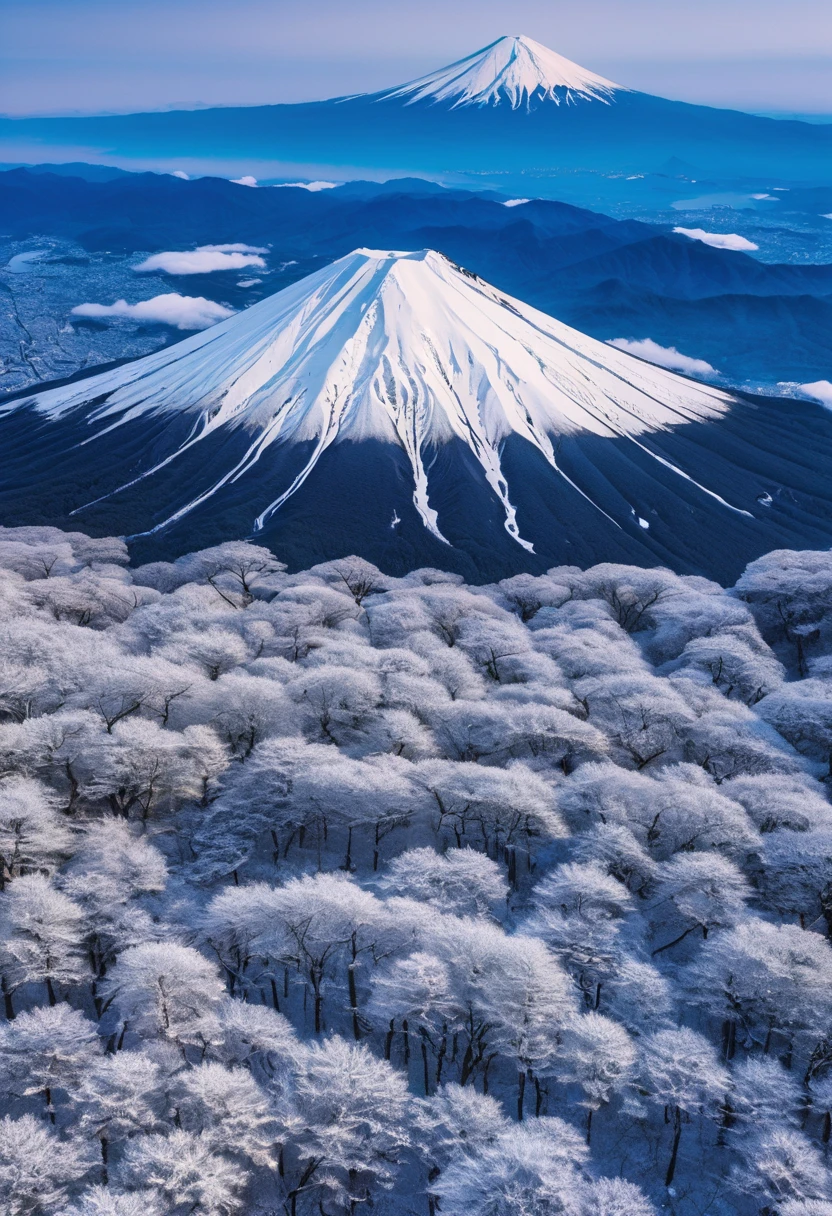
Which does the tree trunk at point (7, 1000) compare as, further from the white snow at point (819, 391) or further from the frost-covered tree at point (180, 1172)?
the white snow at point (819, 391)

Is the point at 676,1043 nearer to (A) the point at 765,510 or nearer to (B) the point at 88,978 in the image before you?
(B) the point at 88,978

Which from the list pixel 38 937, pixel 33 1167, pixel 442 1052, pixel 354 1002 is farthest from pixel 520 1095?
pixel 38 937

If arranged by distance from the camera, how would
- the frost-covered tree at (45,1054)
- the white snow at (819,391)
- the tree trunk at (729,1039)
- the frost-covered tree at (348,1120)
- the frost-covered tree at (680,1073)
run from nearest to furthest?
the frost-covered tree at (348,1120) < the frost-covered tree at (680,1073) < the frost-covered tree at (45,1054) < the tree trunk at (729,1039) < the white snow at (819,391)

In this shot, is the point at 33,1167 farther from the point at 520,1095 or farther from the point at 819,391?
the point at 819,391

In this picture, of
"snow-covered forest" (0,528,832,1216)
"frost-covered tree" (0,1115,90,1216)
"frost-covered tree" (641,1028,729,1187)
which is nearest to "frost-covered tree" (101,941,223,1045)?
"snow-covered forest" (0,528,832,1216)

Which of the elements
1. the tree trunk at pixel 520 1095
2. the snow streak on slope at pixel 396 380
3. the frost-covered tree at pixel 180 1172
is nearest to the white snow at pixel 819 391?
the snow streak on slope at pixel 396 380

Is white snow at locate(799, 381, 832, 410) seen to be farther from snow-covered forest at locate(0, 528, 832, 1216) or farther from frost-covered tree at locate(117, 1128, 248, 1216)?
frost-covered tree at locate(117, 1128, 248, 1216)

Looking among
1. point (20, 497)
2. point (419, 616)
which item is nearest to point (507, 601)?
point (419, 616)
